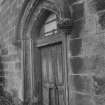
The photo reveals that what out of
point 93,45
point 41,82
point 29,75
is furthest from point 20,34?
point 93,45

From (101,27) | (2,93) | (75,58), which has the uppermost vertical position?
(101,27)

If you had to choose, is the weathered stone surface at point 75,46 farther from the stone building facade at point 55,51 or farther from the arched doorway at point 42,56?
the arched doorway at point 42,56

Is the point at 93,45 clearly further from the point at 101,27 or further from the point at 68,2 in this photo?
the point at 68,2

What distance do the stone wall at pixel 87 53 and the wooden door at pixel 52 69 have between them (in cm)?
54

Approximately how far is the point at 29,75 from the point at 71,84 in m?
1.68

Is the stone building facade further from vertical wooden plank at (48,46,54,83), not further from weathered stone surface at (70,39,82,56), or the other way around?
vertical wooden plank at (48,46,54,83)

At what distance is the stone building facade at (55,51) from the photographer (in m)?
2.38

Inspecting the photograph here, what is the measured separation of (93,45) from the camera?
94.7 inches

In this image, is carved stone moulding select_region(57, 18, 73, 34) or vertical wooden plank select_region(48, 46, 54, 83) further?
vertical wooden plank select_region(48, 46, 54, 83)

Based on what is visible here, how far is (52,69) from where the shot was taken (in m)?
3.69

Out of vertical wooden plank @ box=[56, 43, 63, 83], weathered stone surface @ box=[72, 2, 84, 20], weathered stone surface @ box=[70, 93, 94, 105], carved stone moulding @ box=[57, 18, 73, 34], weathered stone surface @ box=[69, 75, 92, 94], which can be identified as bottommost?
weathered stone surface @ box=[70, 93, 94, 105]

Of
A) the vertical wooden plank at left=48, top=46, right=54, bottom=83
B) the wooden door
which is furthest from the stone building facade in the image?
Result: the vertical wooden plank at left=48, top=46, right=54, bottom=83

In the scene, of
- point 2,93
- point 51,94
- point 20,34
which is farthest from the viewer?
point 2,93

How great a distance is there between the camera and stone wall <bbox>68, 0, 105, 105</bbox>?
230cm
